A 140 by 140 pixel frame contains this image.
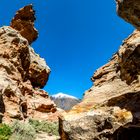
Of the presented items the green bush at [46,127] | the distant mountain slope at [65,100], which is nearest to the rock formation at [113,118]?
the green bush at [46,127]

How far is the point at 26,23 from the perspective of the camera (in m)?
51.8

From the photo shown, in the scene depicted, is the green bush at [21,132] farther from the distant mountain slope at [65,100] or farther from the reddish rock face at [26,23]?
the distant mountain slope at [65,100]

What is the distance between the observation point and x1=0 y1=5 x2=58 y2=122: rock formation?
95.6 ft

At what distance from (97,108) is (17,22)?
40.4 meters

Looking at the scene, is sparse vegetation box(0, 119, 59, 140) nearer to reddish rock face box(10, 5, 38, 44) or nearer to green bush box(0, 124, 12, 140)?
green bush box(0, 124, 12, 140)

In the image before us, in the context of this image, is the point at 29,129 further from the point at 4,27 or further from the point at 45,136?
the point at 4,27

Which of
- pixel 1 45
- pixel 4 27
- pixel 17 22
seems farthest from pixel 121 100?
pixel 17 22

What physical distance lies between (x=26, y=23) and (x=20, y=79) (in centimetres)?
1798

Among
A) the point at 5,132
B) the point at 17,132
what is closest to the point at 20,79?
the point at 17,132

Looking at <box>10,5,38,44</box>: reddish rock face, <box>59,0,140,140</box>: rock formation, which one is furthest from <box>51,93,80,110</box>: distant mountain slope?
<box>59,0,140,140</box>: rock formation

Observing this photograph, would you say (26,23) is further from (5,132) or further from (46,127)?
(5,132)

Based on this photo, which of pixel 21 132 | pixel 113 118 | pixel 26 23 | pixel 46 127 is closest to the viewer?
pixel 113 118

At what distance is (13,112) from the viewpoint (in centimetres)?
2833

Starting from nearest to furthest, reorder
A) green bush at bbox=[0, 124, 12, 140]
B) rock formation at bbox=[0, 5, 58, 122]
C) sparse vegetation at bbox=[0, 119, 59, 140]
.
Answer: green bush at bbox=[0, 124, 12, 140], sparse vegetation at bbox=[0, 119, 59, 140], rock formation at bbox=[0, 5, 58, 122]
